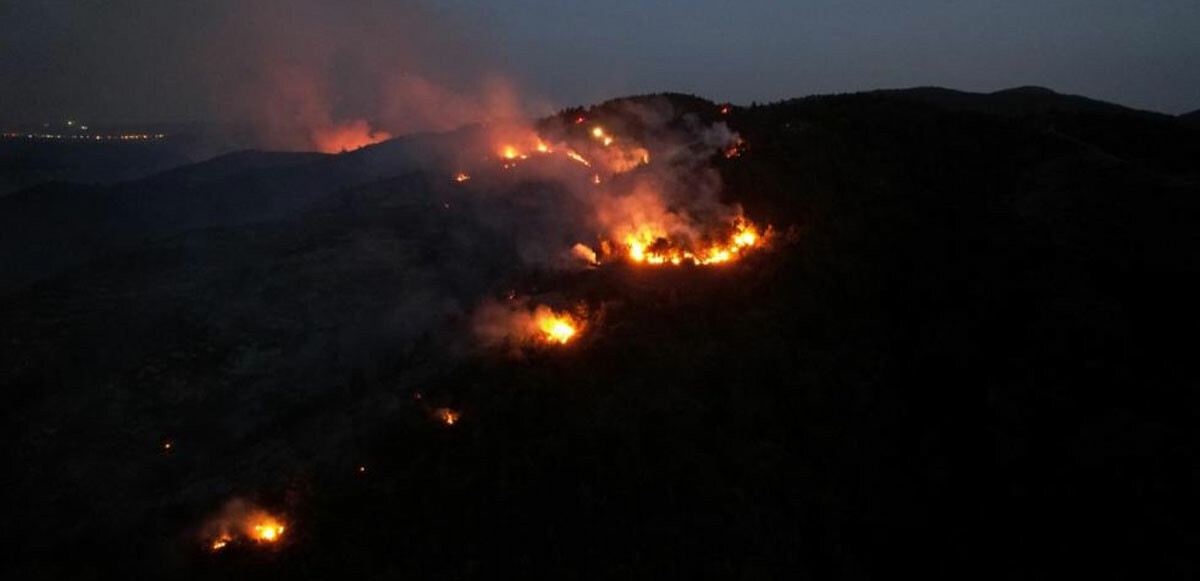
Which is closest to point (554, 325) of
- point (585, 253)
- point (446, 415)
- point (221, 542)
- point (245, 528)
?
point (446, 415)

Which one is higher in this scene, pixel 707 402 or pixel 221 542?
pixel 707 402

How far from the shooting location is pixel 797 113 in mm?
29594

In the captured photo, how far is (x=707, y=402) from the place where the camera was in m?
13.5

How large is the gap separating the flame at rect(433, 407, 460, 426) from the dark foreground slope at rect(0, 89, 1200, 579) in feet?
0.63

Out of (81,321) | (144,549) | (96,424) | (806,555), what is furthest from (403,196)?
(806,555)

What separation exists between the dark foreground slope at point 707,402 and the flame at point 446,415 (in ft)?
0.63

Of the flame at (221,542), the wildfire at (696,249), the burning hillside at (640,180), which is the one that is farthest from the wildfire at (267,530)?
the wildfire at (696,249)

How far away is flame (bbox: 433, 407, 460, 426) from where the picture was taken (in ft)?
45.0

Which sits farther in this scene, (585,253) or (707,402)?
(585,253)

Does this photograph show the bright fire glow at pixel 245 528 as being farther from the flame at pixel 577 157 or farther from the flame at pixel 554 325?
the flame at pixel 577 157

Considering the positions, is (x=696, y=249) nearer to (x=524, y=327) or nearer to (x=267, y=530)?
(x=524, y=327)

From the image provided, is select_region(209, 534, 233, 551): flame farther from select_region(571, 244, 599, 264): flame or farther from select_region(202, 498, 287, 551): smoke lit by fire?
select_region(571, 244, 599, 264): flame

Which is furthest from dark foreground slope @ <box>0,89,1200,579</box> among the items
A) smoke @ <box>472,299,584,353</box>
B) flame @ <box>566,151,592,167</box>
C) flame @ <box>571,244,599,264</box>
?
flame @ <box>566,151,592,167</box>

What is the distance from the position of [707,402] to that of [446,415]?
5.73m
